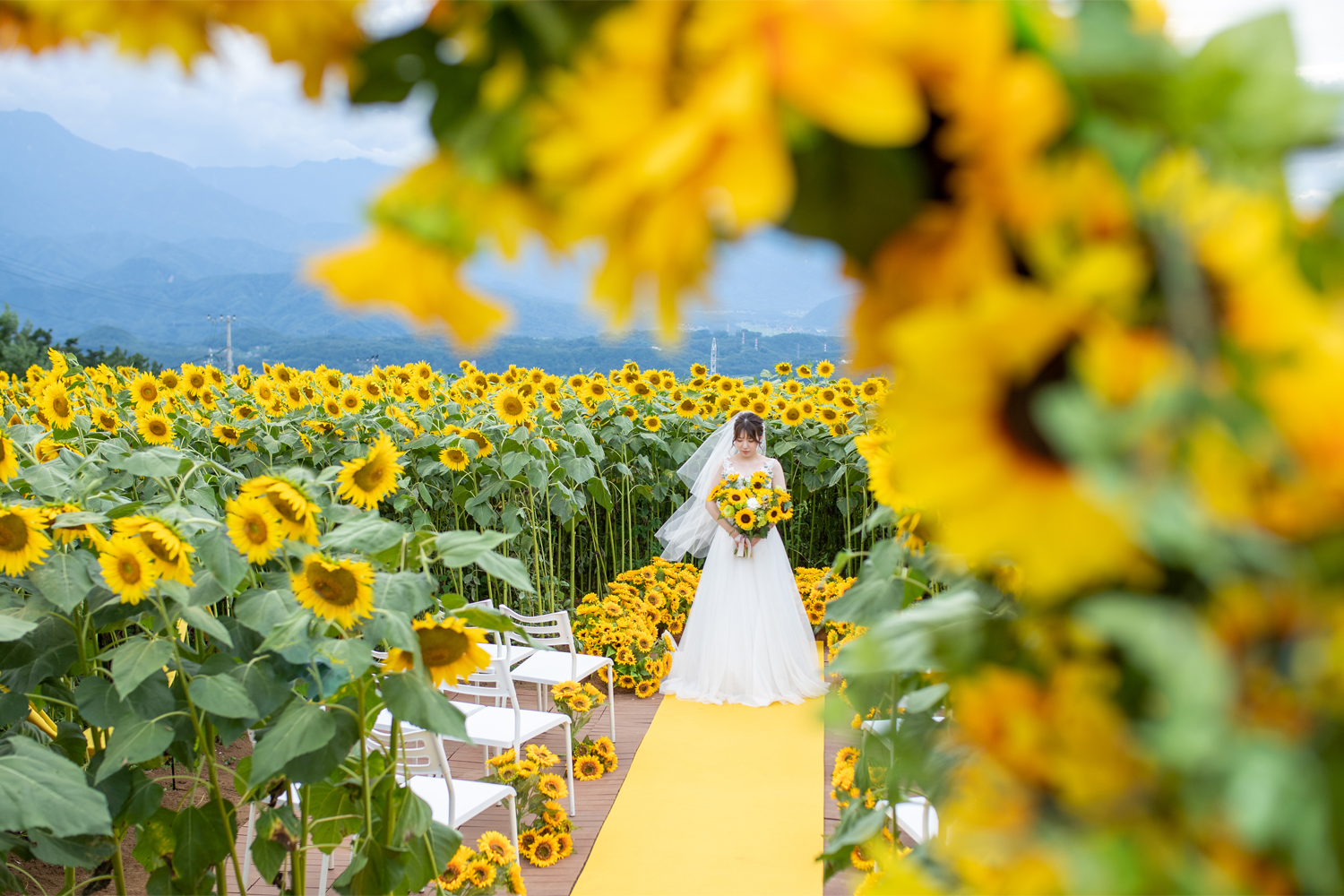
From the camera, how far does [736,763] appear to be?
3777mm

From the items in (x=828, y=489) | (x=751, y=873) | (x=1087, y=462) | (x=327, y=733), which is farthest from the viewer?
(x=828, y=489)

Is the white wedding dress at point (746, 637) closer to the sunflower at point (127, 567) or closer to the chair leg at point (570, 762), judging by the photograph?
the chair leg at point (570, 762)

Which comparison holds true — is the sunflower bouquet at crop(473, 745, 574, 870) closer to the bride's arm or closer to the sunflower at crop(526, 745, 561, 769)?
the sunflower at crop(526, 745, 561, 769)

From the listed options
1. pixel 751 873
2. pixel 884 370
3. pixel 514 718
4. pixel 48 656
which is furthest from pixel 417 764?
pixel 884 370

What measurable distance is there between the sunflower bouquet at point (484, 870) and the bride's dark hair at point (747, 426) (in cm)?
290

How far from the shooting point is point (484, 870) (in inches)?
86.7

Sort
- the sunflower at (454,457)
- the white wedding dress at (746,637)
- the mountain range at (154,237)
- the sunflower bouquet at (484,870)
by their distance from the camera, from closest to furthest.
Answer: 1. the sunflower bouquet at (484,870)
2. the sunflower at (454,457)
3. the white wedding dress at (746,637)
4. the mountain range at (154,237)

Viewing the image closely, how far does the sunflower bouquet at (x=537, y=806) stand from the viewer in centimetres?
291

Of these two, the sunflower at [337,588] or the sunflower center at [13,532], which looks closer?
the sunflower at [337,588]

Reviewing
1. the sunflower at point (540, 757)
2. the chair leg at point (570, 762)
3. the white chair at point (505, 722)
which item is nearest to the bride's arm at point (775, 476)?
the chair leg at point (570, 762)

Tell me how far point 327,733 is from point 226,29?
117 centimetres

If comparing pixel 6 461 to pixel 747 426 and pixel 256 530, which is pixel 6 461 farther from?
pixel 747 426

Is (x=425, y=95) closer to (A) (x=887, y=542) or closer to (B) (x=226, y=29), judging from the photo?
(B) (x=226, y=29)

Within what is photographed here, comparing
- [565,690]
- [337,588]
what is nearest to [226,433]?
[565,690]
